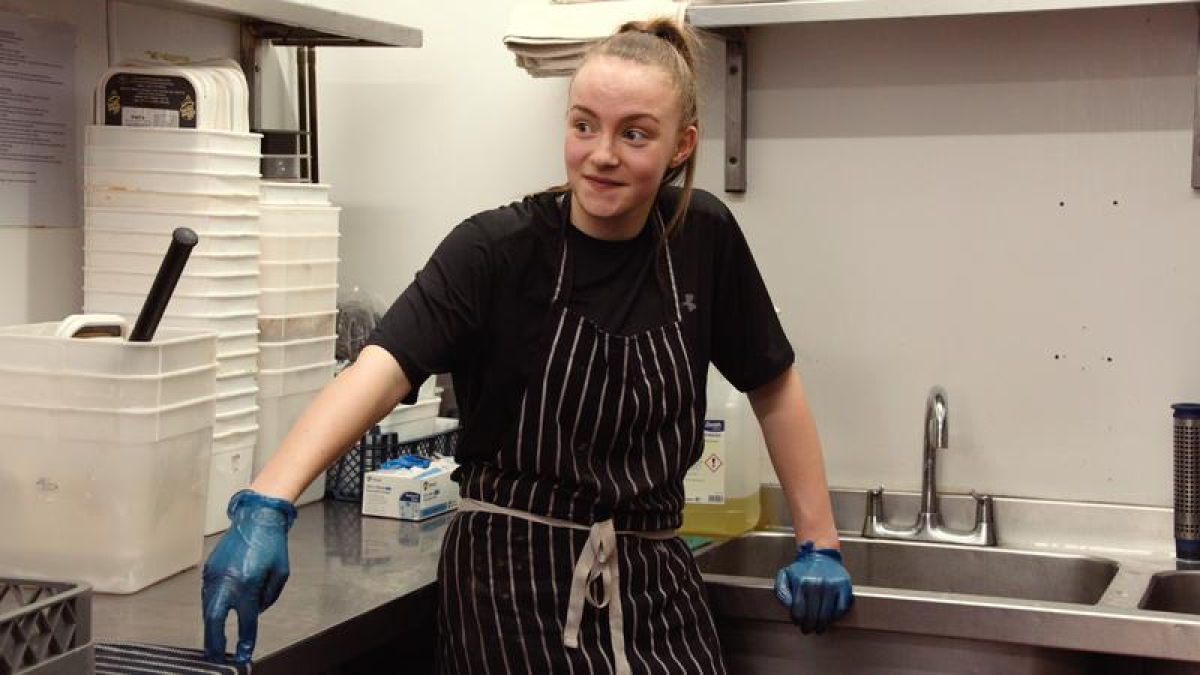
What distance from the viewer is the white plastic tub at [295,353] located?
240cm

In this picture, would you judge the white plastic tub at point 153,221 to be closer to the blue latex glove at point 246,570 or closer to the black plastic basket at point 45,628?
the blue latex glove at point 246,570

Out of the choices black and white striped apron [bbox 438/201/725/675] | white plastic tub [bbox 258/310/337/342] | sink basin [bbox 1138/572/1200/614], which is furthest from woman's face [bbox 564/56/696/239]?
sink basin [bbox 1138/572/1200/614]

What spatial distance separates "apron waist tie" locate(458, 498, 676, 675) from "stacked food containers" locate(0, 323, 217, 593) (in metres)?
0.45

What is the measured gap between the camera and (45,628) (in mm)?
1430

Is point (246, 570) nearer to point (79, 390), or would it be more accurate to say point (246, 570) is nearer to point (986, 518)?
point (79, 390)

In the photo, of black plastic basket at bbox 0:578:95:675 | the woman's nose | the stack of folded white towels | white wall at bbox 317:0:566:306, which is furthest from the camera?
white wall at bbox 317:0:566:306

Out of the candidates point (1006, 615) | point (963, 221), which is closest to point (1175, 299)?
point (963, 221)

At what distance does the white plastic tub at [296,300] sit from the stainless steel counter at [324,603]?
34 cm

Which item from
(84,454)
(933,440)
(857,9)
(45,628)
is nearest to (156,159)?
(84,454)

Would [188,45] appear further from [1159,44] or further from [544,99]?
[1159,44]

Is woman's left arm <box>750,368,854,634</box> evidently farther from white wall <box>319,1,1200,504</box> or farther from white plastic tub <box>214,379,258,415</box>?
white plastic tub <box>214,379,258,415</box>

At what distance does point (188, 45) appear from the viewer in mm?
2594

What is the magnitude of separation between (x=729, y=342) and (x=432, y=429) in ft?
2.56

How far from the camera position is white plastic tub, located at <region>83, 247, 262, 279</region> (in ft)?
7.36
